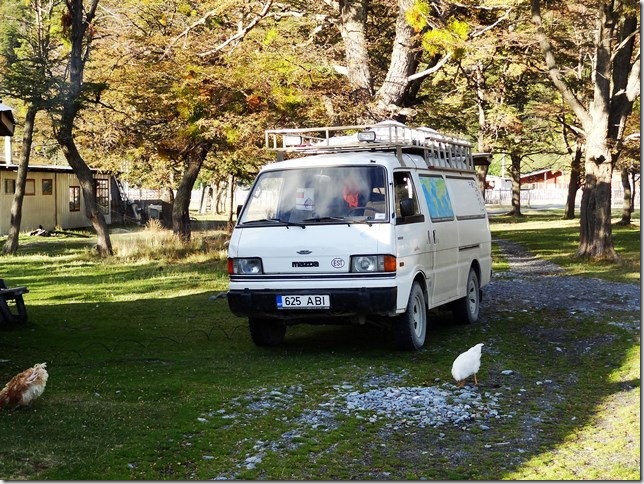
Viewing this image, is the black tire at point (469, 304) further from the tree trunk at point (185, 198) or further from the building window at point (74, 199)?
the building window at point (74, 199)

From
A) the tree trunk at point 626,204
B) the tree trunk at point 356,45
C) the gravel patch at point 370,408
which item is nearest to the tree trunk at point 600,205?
the tree trunk at point 356,45

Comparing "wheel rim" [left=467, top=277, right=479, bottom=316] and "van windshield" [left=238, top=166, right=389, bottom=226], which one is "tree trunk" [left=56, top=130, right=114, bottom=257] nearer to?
"wheel rim" [left=467, top=277, right=479, bottom=316]

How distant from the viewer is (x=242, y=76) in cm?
2531

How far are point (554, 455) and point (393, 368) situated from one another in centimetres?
363

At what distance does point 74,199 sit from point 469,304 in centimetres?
3964

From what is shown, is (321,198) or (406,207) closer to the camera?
(406,207)

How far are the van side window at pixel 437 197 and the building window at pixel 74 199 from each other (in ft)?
129

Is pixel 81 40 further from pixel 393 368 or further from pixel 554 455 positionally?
pixel 554 455

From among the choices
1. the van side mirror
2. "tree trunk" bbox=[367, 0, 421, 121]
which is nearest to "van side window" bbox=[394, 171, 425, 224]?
the van side mirror

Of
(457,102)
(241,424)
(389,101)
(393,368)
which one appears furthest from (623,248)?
(241,424)

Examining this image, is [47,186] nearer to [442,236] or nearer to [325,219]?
[442,236]

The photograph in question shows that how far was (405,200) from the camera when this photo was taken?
1173 centimetres

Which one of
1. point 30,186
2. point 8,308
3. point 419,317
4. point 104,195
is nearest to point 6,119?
point 8,308

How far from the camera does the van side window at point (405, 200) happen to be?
38.3 feet
